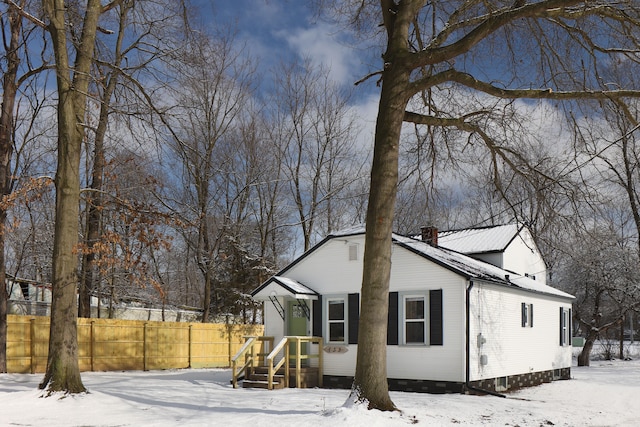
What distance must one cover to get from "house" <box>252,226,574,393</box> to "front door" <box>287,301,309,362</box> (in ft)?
0.10

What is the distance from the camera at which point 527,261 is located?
2361cm

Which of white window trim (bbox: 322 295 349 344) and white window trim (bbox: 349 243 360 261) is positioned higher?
white window trim (bbox: 349 243 360 261)

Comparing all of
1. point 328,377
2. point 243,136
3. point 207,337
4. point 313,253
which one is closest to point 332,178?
point 243,136

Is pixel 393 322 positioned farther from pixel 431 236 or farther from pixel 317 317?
pixel 431 236

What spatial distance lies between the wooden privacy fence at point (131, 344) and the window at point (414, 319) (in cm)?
665

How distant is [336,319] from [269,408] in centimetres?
689

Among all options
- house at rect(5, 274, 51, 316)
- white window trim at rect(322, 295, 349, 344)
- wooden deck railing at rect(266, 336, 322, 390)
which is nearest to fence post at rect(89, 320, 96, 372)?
house at rect(5, 274, 51, 316)

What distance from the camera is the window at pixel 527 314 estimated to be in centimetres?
1906

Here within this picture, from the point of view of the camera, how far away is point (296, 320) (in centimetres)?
1900

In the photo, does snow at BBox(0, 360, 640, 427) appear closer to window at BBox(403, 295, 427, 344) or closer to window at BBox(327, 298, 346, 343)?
window at BBox(403, 295, 427, 344)

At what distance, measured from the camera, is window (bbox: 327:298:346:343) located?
1795 cm

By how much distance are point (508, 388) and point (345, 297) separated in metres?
5.31

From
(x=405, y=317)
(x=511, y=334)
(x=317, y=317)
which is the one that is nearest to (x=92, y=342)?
(x=317, y=317)

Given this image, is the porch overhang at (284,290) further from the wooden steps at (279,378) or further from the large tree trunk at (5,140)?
the large tree trunk at (5,140)
